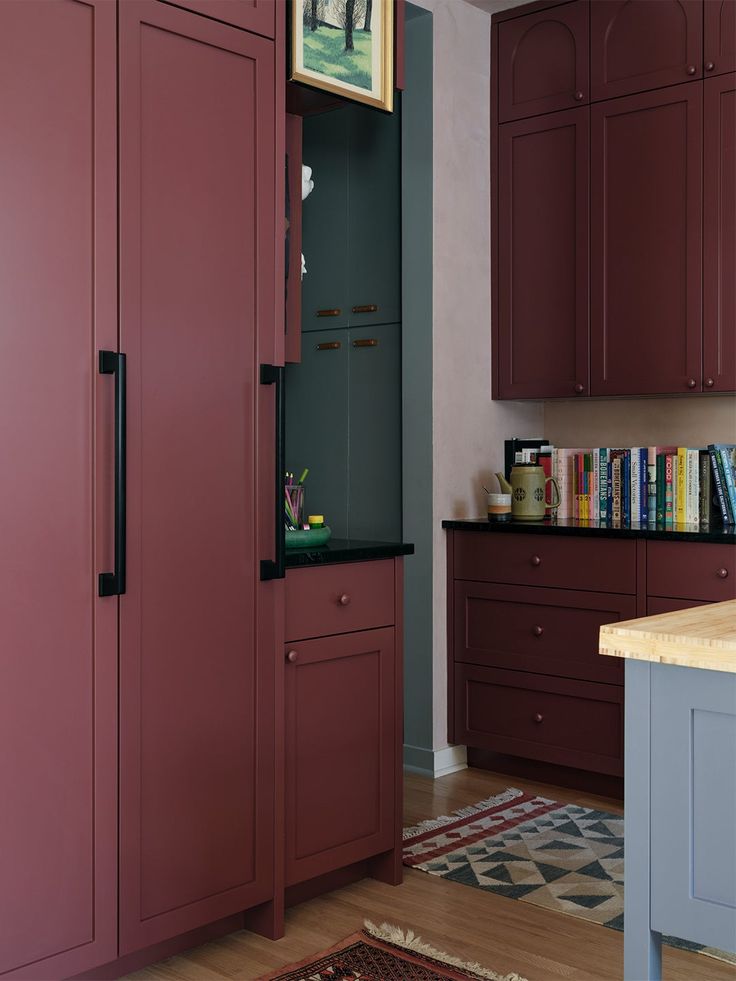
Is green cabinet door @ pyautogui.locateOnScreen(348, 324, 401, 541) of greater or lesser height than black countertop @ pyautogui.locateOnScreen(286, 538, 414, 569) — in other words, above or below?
above

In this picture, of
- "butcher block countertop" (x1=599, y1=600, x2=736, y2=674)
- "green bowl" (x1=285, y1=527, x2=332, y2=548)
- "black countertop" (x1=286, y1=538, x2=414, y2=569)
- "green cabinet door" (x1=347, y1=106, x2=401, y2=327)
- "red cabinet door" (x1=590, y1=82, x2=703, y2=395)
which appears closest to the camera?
"butcher block countertop" (x1=599, y1=600, x2=736, y2=674)

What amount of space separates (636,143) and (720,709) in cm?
276

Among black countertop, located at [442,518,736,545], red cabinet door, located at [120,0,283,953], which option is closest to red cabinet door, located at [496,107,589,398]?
black countertop, located at [442,518,736,545]

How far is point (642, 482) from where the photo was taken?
386cm

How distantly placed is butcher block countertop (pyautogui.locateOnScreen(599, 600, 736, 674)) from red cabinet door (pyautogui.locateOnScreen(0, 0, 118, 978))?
3.51ft

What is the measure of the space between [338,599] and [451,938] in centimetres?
86

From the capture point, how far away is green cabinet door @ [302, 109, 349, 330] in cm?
423

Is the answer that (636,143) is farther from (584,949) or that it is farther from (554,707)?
(584,949)

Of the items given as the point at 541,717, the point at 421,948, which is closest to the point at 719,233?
the point at 541,717

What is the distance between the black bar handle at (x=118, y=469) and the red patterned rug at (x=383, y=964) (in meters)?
0.94

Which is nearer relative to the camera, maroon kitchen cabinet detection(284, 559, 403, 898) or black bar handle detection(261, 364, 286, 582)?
black bar handle detection(261, 364, 286, 582)

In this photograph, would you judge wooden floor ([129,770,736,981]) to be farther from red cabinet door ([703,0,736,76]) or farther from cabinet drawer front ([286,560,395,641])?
red cabinet door ([703,0,736,76])

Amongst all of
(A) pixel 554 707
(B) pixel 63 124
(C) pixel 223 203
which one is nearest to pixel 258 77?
(C) pixel 223 203

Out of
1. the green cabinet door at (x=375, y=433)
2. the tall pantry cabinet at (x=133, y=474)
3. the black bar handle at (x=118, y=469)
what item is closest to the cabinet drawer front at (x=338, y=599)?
the tall pantry cabinet at (x=133, y=474)
